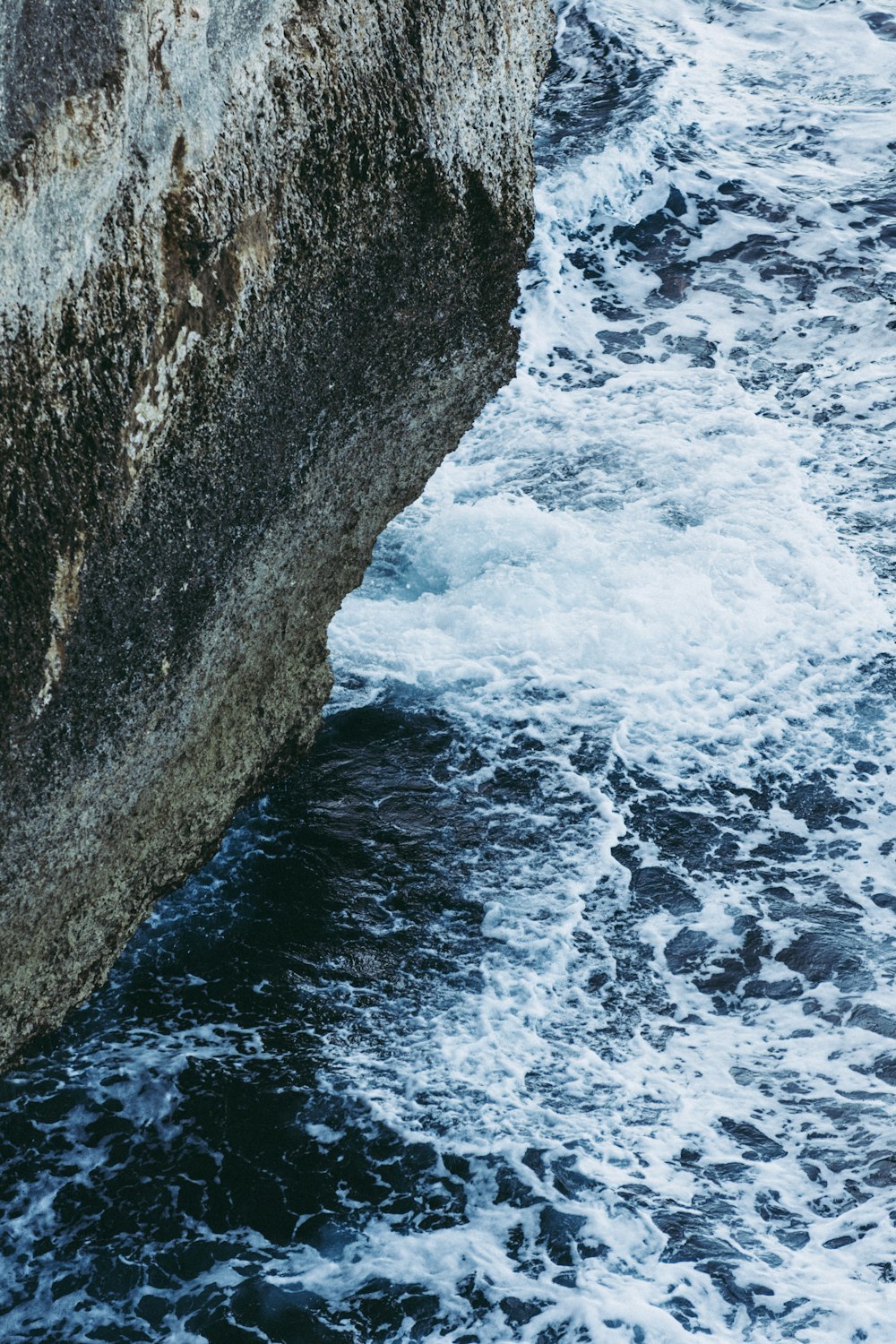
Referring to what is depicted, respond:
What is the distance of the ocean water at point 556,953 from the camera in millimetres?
3311

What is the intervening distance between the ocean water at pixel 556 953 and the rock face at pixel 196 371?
39cm

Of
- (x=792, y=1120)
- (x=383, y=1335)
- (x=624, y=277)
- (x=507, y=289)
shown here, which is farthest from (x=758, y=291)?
(x=383, y=1335)

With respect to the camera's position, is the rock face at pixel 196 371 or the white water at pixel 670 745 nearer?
the rock face at pixel 196 371

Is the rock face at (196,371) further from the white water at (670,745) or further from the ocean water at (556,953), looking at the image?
the white water at (670,745)

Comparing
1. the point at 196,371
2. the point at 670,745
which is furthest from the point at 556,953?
the point at 196,371

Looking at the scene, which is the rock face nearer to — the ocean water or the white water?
the ocean water

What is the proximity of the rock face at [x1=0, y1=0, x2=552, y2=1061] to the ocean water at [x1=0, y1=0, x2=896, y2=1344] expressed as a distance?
387 millimetres

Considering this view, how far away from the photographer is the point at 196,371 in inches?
138

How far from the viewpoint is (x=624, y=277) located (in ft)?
26.3

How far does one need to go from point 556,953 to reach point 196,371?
6.51ft

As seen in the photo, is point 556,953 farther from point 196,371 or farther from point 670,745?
point 196,371

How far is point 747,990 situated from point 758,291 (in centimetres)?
487

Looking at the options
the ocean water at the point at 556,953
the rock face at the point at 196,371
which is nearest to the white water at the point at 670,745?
the ocean water at the point at 556,953

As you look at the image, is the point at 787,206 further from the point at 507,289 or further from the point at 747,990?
the point at 747,990
